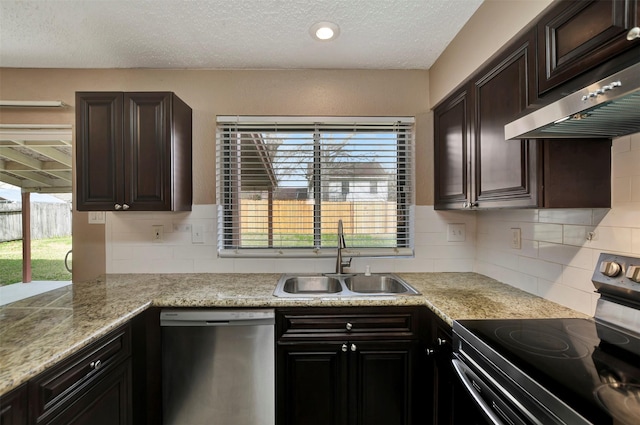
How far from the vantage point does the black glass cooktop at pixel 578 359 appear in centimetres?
70

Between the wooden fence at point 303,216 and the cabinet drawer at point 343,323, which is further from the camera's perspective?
the wooden fence at point 303,216

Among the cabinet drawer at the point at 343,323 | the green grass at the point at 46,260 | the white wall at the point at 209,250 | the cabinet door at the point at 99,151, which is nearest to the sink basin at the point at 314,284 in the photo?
the white wall at the point at 209,250

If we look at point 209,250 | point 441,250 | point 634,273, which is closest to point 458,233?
point 441,250

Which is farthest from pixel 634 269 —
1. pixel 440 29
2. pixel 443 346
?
pixel 440 29

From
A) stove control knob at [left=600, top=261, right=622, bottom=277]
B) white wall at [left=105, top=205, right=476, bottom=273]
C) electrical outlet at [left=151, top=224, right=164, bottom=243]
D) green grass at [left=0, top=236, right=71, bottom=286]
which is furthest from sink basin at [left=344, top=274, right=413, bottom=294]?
green grass at [left=0, top=236, right=71, bottom=286]

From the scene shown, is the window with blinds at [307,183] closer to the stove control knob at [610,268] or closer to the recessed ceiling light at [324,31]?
the recessed ceiling light at [324,31]

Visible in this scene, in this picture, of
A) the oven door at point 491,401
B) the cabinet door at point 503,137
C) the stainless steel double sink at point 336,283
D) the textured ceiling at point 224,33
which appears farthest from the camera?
the stainless steel double sink at point 336,283

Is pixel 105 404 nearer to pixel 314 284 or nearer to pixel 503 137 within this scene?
pixel 314 284

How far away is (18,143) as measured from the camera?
210 centimetres

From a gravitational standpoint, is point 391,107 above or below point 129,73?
below

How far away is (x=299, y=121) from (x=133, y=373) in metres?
1.85

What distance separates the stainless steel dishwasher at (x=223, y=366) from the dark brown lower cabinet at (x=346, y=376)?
76 mm

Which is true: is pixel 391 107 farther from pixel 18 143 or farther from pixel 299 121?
pixel 18 143

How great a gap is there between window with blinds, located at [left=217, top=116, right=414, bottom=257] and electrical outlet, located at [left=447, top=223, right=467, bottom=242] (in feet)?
1.03
